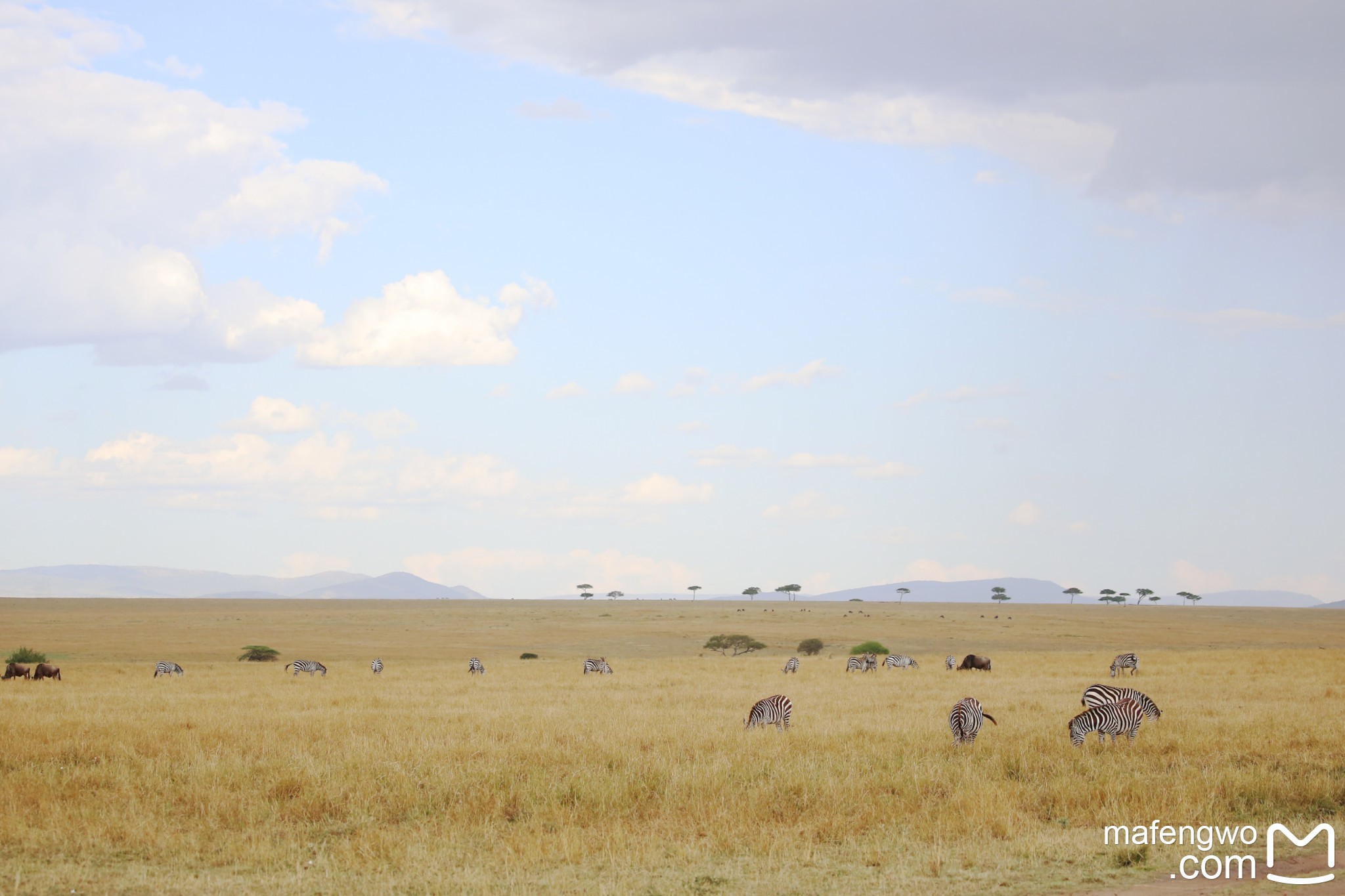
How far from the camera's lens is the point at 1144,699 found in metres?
21.7

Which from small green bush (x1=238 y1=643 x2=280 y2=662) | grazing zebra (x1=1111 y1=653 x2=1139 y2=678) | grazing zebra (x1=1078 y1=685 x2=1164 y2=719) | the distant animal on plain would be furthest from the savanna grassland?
small green bush (x1=238 y1=643 x2=280 y2=662)

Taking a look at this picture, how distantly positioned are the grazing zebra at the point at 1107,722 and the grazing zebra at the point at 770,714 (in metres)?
5.27

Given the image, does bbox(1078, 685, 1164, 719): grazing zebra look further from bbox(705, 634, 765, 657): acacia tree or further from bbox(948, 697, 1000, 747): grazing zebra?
bbox(705, 634, 765, 657): acacia tree

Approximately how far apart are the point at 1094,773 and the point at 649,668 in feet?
93.2

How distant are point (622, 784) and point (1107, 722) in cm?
930

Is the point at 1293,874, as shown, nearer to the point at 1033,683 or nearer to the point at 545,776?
the point at 545,776

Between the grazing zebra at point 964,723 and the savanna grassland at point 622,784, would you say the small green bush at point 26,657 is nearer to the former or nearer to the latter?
the savanna grassland at point 622,784

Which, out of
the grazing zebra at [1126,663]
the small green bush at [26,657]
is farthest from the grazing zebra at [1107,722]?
the small green bush at [26,657]

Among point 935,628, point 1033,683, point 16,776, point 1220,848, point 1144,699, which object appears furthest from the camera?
point 935,628

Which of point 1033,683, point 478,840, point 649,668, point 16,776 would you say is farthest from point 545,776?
point 649,668

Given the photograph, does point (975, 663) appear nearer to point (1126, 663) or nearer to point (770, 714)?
point (1126, 663)

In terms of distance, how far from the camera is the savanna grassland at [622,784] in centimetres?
1045

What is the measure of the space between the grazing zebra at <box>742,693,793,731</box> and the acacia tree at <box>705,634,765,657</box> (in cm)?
4431

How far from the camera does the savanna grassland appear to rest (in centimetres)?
1045
